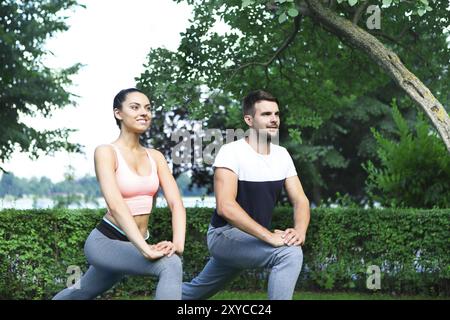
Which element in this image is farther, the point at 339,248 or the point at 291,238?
the point at 339,248

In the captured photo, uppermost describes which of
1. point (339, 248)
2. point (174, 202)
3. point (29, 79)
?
point (29, 79)

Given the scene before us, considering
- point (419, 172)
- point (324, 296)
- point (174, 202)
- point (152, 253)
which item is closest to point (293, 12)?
point (174, 202)

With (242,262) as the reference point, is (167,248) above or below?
above

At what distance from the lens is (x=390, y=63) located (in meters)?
9.52

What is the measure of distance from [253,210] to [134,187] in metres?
1.15

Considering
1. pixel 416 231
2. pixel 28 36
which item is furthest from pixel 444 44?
pixel 28 36

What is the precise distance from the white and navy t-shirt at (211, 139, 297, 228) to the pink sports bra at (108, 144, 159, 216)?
0.78m

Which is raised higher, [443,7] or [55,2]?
[55,2]

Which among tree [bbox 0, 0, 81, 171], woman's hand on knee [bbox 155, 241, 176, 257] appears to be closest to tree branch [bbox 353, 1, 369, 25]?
woman's hand on knee [bbox 155, 241, 176, 257]

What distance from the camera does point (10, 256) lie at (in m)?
9.91

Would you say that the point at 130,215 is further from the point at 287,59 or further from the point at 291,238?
the point at 287,59

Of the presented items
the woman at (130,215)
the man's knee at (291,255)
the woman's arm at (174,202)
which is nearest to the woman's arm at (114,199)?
the woman at (130,215)

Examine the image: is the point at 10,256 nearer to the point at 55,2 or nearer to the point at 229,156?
the point at 229,156
